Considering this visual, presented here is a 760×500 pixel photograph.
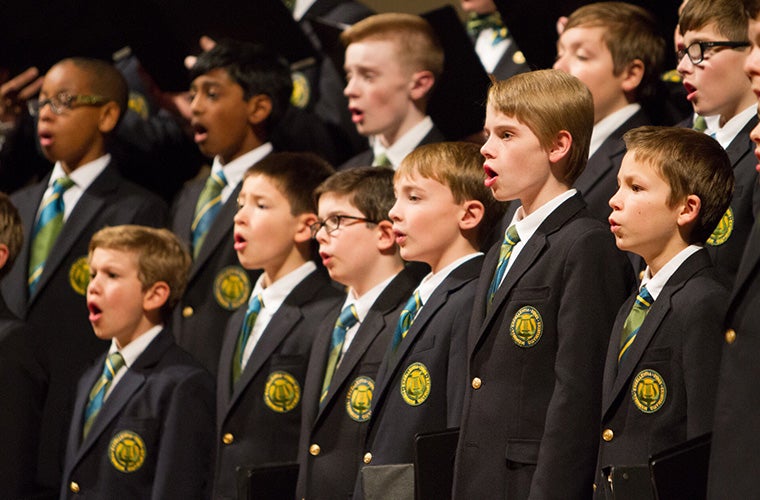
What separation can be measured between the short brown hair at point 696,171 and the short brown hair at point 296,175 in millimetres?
1426

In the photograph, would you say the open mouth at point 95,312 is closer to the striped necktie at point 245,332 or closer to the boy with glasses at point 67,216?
the boy with glasses at point 67,216

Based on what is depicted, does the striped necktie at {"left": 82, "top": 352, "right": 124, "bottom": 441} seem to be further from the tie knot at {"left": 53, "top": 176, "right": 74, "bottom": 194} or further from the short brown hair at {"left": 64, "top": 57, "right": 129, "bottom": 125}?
the short brown hair at {"left": 64, "top": 57, "right": 129, "bottom": 125}

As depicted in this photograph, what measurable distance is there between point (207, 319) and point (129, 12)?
138 centimetres

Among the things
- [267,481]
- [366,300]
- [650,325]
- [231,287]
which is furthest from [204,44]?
[650,325]

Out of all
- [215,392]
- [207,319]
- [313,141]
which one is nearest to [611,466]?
[215,392]

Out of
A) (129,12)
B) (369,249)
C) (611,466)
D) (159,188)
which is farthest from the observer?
(159,188)

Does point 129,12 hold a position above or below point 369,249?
above

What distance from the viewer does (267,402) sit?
12.0ft

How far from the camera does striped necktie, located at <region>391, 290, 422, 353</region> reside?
3307mm

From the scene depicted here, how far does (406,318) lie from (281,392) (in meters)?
0.54

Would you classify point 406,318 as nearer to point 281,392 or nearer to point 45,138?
point 281,392

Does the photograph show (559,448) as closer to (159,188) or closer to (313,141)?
(313,141)

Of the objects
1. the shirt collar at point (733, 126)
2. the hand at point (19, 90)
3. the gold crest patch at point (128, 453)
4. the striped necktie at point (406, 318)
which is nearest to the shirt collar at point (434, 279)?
the striped necktie at point (406, 318)

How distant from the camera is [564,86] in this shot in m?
3.04
